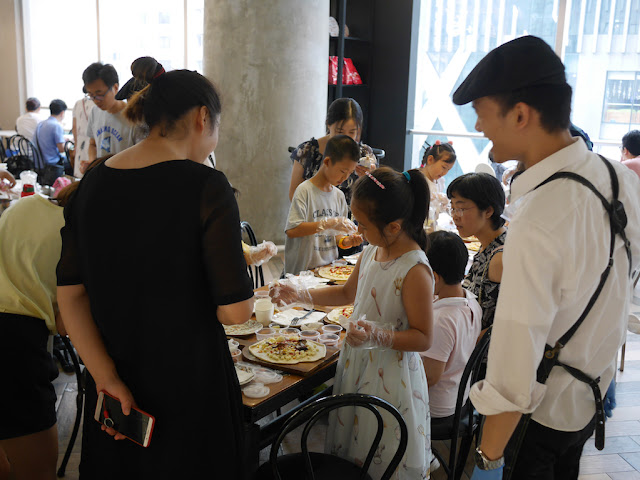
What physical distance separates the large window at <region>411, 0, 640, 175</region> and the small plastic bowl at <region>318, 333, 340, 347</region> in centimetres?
534

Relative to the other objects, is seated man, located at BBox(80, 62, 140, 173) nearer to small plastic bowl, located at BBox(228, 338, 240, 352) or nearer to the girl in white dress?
small plastic bowl, located at BBox(228, 338, 240, 352)

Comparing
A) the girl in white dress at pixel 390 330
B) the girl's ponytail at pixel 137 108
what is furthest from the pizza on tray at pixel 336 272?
the girl's ponytail at pixel 137 108

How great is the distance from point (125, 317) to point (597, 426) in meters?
1.12

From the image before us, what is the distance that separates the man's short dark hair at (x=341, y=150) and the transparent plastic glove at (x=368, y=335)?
1.57 metres

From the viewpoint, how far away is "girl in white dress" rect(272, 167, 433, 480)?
180 centimetres

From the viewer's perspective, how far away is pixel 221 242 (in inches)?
51.3

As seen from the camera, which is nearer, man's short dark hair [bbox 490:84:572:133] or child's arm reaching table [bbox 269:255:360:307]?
→ man's short dark hair [bbox 490:84:572:133]

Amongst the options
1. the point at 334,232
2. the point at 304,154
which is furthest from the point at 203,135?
the point at 304,154

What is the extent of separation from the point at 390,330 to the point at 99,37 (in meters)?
10.2

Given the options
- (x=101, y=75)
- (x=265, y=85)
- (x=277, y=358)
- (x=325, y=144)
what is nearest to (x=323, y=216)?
(x=325, y=144)

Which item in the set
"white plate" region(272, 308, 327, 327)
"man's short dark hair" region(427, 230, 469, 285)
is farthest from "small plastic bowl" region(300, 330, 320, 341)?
"man's short dark hair" region(427, 230, 469, 285)

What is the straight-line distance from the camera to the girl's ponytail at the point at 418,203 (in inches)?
75.6

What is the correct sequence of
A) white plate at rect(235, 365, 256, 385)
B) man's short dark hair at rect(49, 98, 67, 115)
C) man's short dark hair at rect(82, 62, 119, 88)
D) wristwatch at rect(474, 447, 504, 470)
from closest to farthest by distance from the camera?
wristwatch at rect(474, 447, 504, 470)
white plate at rect(235, 365, 256, 385)
man's short dark hair at rect(82, 62, 119, 88)
man's short dark hair at rect(49, 98, 67, 115)

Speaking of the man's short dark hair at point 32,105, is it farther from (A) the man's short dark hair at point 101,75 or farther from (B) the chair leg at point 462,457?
(B) the chair leg at point 462,457
